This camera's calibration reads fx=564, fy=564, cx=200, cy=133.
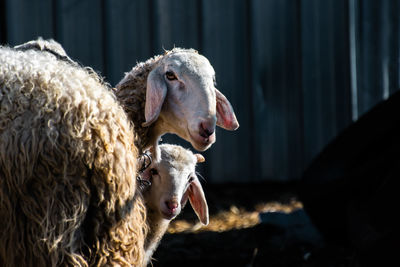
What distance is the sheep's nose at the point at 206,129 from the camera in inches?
115

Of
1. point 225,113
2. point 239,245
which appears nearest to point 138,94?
point 225,113

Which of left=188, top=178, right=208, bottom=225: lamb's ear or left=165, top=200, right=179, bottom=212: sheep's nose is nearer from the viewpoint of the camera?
left=165, top=200, right=179, bottom=212: sheep's nose

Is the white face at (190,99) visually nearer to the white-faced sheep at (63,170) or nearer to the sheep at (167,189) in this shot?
the sheep at (167,189)

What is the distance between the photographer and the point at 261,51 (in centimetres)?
624

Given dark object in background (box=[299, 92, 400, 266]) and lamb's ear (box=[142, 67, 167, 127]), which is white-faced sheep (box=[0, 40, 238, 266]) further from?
dark object in background (box=[299, 92, 400, 266])

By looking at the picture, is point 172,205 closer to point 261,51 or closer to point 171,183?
point 171,183

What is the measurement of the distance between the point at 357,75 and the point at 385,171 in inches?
84.7

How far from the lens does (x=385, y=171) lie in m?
4.45

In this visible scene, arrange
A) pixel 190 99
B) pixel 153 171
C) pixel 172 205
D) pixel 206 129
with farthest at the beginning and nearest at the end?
1. pixel 153 171
2. pixel 172 205
3. pixel 190 99
4. pixel 206 129

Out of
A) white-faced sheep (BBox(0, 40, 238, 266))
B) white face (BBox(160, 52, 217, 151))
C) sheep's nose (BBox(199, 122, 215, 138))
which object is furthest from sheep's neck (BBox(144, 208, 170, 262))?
white-faced sheep (BBox(0, 40, 238, 266))

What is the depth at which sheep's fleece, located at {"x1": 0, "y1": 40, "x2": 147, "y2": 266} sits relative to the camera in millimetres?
2117

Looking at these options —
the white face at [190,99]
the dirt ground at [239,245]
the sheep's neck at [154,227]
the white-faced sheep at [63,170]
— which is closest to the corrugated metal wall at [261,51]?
the dirt ground at [239,245]

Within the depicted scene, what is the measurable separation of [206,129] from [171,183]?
77 centimetres

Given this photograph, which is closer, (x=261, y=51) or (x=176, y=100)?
(x=176, y=100)
